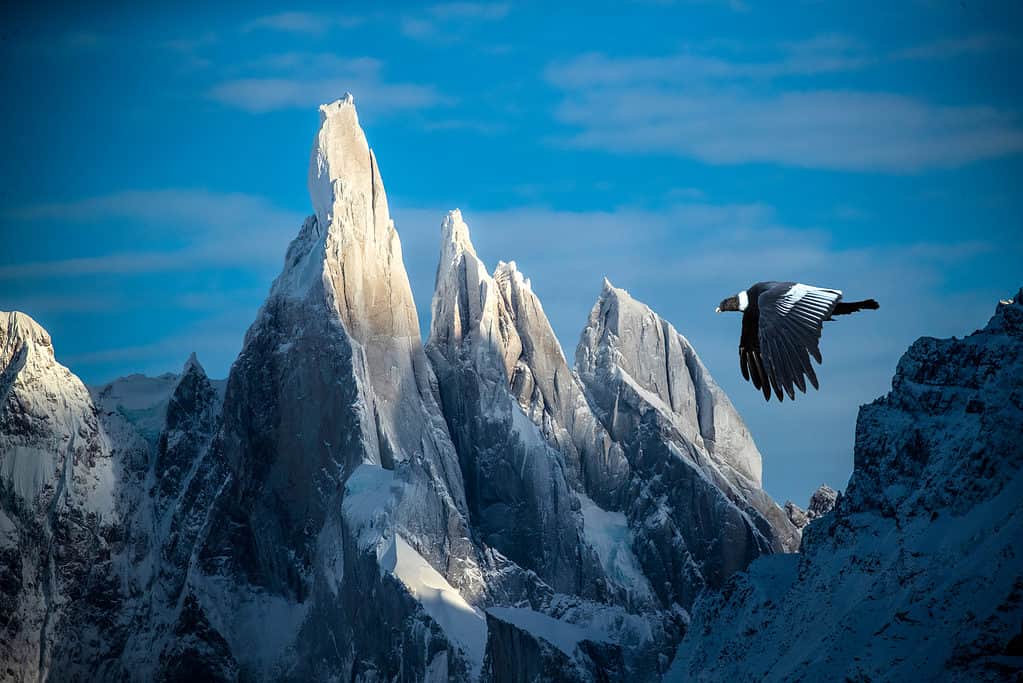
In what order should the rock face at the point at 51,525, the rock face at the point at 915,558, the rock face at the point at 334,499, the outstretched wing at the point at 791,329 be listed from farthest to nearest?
the rock face at the point at 51,525 → the rock face at the point at 334,499 → the rock face at the point at 915,558 → the outstretched wing at the point at 791,329

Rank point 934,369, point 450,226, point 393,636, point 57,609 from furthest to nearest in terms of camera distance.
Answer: point 450,226 < point 57,609 < point 393,636 < point 934,369

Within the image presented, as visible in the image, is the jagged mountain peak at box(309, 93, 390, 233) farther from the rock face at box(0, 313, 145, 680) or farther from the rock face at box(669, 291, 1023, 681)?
the rock face at box(669, 291, 1023, 681)

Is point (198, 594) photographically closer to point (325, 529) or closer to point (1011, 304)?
point (325, 529)

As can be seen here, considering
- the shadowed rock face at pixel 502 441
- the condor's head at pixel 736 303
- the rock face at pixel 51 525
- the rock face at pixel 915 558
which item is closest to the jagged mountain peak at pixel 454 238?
the shadowed rock face at pixel 502 441

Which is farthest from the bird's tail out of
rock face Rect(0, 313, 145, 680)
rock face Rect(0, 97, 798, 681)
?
rock face Rect(0, 313, 145, 680)

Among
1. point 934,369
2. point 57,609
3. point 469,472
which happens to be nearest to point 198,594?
point 57,609

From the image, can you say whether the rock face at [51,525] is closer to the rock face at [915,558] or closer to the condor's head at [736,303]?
the rock face at [915,558]
